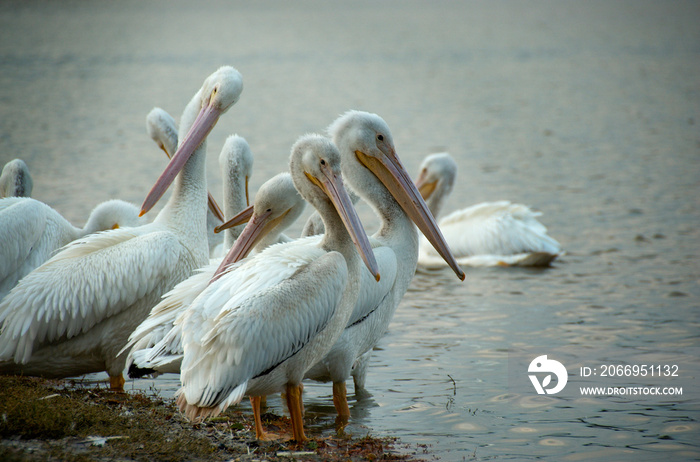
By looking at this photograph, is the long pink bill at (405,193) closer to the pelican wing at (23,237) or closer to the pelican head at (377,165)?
the pelican head at (377,165)

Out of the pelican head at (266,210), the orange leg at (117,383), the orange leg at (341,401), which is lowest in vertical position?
the orange leg at (117,383)

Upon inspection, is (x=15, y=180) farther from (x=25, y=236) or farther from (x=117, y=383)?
(x=117, y=383)

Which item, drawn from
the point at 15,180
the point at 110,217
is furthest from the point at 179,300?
the point at 15,180

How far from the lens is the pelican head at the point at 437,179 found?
849 centimetres

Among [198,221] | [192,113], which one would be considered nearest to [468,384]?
[198,221]

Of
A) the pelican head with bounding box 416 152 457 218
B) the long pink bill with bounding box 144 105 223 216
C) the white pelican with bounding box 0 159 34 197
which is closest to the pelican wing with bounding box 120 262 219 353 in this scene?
the long pink bill with bounding box 144 105 223 216

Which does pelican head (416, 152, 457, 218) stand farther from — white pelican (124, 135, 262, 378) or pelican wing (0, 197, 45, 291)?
pelican wing (0, 197, 45, 291)

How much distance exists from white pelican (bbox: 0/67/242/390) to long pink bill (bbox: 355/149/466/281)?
113 centimetres

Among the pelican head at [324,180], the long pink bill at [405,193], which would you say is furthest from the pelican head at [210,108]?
the pelican head at [324,180]

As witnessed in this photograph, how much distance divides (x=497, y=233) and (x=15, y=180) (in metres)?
4.43

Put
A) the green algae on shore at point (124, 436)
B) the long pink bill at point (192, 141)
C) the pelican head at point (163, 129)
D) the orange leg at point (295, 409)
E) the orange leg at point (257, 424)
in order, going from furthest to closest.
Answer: the pelican head at point (163, 129), the long pink bill at point (192, 141), the orange leg at point (257, 424), the orange leg at point (295, 409), the green algae on shore at point (124, 436)

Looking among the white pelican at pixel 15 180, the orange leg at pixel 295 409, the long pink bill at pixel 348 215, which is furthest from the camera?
the white pelican at pixel 15 180

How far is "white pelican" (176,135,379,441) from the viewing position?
11.7 ft

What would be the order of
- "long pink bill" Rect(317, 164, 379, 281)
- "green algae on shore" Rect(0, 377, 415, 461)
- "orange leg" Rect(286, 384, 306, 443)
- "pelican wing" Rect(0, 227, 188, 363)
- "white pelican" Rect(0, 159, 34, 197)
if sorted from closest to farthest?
1. "green algae on shore" Rect(0, 377, 415, 461)
2. "long pink bill" Rect(317, 164, 379, 281)
3. "orange leg" Rect(286, 384, 306, 443)
4. "pelican wing" Rect(0, 227, 188, 363)
5. "white pelican" Rect(0, 159, 34, 197)
